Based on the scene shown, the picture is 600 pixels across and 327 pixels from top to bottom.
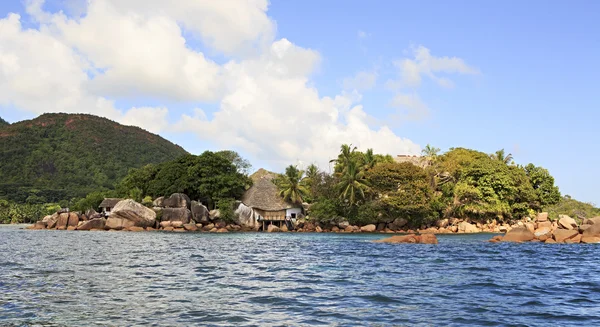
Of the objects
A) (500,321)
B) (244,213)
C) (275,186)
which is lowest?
(500,321)

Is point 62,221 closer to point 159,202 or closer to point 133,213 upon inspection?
point 133,213

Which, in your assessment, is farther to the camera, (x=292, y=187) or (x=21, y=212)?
(x=21, y=212)

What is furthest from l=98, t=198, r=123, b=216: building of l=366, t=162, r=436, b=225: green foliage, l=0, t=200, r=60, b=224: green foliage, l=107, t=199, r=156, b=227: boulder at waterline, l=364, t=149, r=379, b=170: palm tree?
l=364, t=149, r=379, b=170: palm tree

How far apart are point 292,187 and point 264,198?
13.8 feet

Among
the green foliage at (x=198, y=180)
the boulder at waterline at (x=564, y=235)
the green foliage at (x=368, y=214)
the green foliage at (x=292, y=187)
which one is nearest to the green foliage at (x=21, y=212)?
the green foliage at (x=198, y=180)

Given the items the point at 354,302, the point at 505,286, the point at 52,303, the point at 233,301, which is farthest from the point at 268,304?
the point at 505,286

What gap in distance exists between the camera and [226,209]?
63781 mm

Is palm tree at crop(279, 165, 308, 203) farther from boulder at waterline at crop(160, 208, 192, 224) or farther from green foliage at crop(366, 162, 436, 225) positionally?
boulder at waterline at crop(160, 208, 192, 224)

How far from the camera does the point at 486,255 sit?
81.0 ft

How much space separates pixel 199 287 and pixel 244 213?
170ft

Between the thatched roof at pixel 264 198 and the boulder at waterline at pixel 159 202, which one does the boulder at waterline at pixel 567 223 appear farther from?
the boulder at waterline at pixel 159 202

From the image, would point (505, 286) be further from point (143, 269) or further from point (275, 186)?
point (275, 186)

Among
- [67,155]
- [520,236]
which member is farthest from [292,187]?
[67,155]

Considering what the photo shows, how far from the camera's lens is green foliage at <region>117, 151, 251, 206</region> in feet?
215
